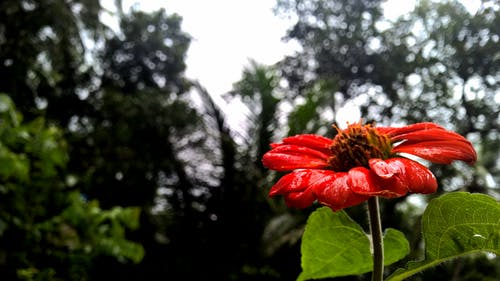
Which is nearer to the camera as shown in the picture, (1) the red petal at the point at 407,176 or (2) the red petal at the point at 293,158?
(1) the red petal at the point at 407,176

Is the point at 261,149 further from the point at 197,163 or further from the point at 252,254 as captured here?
the point at 197,163

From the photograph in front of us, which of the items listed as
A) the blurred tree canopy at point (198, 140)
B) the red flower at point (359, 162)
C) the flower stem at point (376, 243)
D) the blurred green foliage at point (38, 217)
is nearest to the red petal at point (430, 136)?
the red flower at point (359, 162)

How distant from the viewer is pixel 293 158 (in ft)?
1.54

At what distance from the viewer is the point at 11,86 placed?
4.91 meters

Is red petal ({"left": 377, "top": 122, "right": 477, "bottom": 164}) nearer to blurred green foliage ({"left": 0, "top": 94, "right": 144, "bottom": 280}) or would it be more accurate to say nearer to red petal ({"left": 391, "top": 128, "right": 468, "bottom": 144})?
red petal ({"left": 391, "top": 128, "right": 468, "bottom": 144})

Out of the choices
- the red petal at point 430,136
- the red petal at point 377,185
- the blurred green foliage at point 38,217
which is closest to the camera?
the red petal at point 377,185

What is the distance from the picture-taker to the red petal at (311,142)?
521 millimetres

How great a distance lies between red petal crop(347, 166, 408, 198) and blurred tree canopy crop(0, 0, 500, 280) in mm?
712

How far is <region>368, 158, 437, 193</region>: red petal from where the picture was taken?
351 millimetres

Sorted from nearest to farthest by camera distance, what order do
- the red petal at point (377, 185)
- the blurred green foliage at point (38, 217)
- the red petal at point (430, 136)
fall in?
the red petal at point (377, 185) < the red petal at point (430, 136) < the blurred green foliage at point (38, 217)

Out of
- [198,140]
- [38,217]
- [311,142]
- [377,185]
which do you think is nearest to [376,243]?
[377,185]

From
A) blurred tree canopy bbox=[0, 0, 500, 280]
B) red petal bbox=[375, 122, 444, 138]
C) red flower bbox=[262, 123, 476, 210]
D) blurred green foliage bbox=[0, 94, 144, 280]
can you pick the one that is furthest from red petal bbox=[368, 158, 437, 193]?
blurred green foliage bbox=[0, 94, 144, 280]

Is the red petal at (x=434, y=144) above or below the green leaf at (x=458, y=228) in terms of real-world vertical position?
above

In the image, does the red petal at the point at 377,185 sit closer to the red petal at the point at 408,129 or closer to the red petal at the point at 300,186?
the red petal at the point at 300,186
